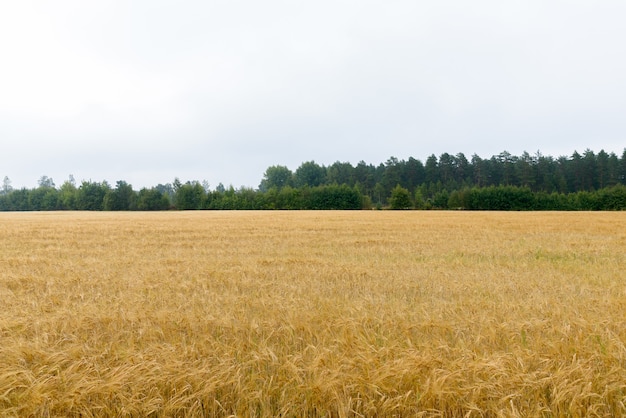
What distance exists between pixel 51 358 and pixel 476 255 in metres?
11.6

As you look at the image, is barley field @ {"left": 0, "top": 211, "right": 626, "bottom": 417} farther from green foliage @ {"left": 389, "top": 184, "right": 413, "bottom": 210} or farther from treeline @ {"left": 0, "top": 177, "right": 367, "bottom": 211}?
treeline @ {"left": 0, "top": 177, "right": 367, "bottom": 211}

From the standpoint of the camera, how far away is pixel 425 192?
327 feet

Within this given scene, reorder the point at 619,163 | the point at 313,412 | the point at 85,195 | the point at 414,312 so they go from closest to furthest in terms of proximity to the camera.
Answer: the point at 313,412, the point at 414,312, the point at 619,163, the point at 85,195

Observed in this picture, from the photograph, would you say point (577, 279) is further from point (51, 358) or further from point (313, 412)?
point (51, 358)

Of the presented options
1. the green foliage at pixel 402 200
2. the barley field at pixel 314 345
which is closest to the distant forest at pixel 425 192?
the green foliage at pixel 402 200

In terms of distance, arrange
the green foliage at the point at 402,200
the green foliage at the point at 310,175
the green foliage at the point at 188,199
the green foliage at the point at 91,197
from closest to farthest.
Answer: the green foliage at the point at 402,200
the green foliage at the point at 188,199
the green foliage at the point at 91,197
the green foliage at the point at 310,175

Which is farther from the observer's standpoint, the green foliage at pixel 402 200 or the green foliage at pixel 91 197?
the green foliage at pixel 91 197

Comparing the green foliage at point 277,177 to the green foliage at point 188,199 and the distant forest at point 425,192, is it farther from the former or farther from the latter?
the green foliage at point 188,199

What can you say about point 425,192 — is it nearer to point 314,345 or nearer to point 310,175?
point 310,175

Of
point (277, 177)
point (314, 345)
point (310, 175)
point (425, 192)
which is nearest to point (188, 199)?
point (277, 177)

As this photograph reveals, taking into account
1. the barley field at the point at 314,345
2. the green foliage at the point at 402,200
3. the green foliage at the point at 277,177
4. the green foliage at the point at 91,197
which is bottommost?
the barley field at the point at 314,345

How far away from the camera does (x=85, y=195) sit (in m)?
106

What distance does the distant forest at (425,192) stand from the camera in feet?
270

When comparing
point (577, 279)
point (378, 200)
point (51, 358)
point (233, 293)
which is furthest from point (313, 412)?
point (378, 200)
